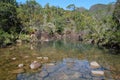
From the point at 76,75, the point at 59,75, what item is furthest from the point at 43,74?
the point at 76,75

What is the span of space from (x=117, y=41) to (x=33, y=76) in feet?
51.3

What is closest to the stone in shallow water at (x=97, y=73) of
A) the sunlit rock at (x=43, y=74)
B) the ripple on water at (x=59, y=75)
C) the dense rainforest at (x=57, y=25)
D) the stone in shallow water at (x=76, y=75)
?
the ripple on water at (x=59, y=75)

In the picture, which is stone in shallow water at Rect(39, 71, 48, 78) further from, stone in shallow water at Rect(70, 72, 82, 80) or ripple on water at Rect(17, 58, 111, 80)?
stone in shallow water at Rect(70, 72, 82, 80)

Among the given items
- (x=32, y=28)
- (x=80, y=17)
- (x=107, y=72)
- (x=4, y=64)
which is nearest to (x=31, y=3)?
(x=32, y=28)

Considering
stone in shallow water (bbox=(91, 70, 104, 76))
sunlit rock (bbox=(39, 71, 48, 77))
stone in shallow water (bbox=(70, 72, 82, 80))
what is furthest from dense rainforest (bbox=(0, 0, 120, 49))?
sunlit rock (bbox=(39, 71, 48, 77))

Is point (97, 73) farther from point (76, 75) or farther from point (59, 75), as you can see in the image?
point (59, 75)

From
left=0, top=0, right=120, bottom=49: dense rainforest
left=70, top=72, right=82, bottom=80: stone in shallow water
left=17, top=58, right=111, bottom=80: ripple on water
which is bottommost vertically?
left=70, top=72, right=82, bottom=80: stone in shallow water

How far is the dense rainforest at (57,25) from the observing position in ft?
86.1

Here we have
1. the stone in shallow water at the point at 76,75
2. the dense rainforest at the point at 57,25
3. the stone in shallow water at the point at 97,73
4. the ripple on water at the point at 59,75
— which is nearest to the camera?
the ripple on water at the point at 59,75

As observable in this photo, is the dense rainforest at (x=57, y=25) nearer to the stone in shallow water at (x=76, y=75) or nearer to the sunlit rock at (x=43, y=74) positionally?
the stone in shallow water at (x=76, y=75)

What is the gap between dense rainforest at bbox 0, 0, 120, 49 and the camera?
1033 inches

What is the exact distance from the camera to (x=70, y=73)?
1191 centimetres

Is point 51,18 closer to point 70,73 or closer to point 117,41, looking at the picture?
point 117,41

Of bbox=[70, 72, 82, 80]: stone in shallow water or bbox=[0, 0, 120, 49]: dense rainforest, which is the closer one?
bbox=[70, 72, 82, 80]: stone in shallow water
